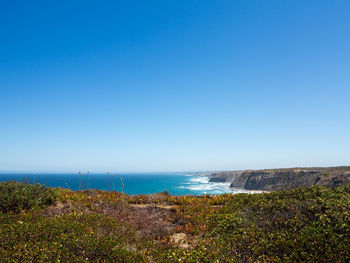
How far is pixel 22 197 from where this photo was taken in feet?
35.3

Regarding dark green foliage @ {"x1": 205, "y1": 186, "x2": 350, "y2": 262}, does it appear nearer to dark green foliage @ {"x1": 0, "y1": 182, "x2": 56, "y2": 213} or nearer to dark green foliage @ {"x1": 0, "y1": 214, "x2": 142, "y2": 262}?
dark green foliage @ {"x1": 0, "y1": 214, "x2": 142, "y2": 262}

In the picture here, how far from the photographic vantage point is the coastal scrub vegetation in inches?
212

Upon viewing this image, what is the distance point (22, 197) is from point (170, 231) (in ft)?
28.1

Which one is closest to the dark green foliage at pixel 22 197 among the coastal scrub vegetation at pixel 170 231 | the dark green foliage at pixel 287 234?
the coastal scrub vegetation at pixel 170 231

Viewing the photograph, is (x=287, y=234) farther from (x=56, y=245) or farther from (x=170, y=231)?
(x=56, y=245)

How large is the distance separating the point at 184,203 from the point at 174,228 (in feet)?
15.1

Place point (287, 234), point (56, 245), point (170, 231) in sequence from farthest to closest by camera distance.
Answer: point (170, 231)
point (287, 234)
point (56, 245)

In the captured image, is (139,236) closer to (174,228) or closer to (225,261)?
(174,228)

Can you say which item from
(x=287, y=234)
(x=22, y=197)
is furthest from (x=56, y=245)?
(x=287, y=234)

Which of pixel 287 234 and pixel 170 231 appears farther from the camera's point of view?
pixel 170 231

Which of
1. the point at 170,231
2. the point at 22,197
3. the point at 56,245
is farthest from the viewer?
the point at 22,197

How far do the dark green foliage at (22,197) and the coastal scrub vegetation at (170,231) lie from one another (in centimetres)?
5

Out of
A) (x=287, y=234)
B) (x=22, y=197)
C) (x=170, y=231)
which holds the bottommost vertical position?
(x=170, y=231)

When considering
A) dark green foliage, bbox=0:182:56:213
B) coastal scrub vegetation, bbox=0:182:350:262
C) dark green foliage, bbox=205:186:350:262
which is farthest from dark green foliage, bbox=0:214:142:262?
dark green foliage, bbox=205:186:350:262
